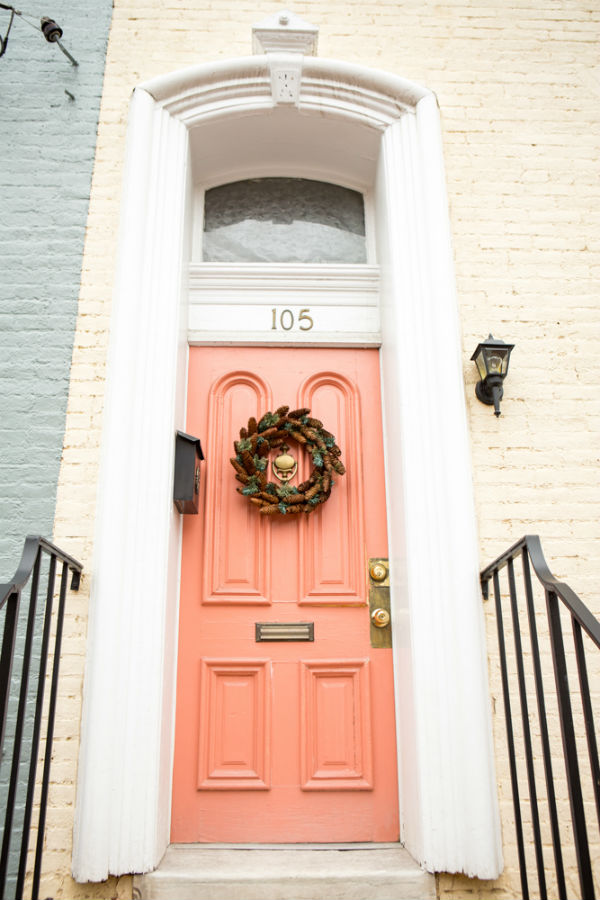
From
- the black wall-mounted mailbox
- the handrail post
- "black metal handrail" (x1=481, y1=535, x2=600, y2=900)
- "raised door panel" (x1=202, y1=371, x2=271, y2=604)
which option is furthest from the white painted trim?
the handrail post

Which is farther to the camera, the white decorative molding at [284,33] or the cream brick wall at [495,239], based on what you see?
the white decorative molding at [284,33]

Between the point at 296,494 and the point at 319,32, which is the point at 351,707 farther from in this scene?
the point at 319,32

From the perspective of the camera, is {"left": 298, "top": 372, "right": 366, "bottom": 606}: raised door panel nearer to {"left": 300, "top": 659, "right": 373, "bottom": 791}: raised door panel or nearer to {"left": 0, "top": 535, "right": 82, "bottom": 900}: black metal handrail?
{"left": 300, "top": 659, "right": 373, "bottom": 791}: raised door panel

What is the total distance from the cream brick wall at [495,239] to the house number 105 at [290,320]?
29.1 inches

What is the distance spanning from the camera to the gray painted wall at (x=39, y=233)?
2.75 m

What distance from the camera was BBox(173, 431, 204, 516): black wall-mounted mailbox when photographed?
274 cm

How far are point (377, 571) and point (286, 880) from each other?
47.4 inches

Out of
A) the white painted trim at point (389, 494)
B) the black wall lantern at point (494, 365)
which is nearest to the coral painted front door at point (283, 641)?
the white painted trim at point (389, 494)

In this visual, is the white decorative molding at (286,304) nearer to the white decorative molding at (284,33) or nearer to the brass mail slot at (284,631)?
the white decorative molding at (284,33)

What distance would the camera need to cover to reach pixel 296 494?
288 centimetres

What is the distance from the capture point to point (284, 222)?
3.58m

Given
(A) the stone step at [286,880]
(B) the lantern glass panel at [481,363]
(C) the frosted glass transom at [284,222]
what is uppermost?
(C) the frosted glass transom at [284,222]

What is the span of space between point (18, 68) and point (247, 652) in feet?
10.5

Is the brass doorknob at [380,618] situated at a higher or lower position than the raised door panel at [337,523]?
lower
